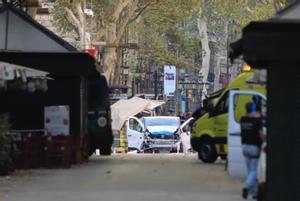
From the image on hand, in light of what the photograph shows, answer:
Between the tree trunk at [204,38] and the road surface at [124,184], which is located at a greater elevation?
the tree trunk at [204,38]

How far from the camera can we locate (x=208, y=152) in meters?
24.6

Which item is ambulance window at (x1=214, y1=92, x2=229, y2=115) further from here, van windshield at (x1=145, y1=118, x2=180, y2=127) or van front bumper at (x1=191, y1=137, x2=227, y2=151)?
van windshield at (x1=145, y1=118, x2=180, y2=127)

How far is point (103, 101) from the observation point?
85.6ft

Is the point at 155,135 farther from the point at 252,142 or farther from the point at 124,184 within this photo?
the point at 252,142

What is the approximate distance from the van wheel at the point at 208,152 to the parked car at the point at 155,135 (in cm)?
1151

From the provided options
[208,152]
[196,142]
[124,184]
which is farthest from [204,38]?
[124,184]

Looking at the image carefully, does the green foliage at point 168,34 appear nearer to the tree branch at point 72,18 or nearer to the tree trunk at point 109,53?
the tree trunk at point 109,53

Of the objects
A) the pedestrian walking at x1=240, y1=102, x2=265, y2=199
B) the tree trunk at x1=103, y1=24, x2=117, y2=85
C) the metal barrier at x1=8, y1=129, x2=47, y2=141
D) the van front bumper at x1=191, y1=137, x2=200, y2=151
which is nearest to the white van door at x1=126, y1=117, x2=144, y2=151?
the tree trunk at x1=103, y1=24, x2=117, y2=85

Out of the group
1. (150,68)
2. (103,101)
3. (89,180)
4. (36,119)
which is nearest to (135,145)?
(103,101)

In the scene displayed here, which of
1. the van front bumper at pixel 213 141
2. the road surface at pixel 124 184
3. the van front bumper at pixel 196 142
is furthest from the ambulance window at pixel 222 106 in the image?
the road surface at pixel 124 184

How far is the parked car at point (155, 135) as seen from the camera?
3647cm

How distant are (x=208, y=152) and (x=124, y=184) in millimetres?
7510

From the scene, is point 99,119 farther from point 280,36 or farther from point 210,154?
point 280,36

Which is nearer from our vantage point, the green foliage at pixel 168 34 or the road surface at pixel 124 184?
the road surface at pixel 124 184
